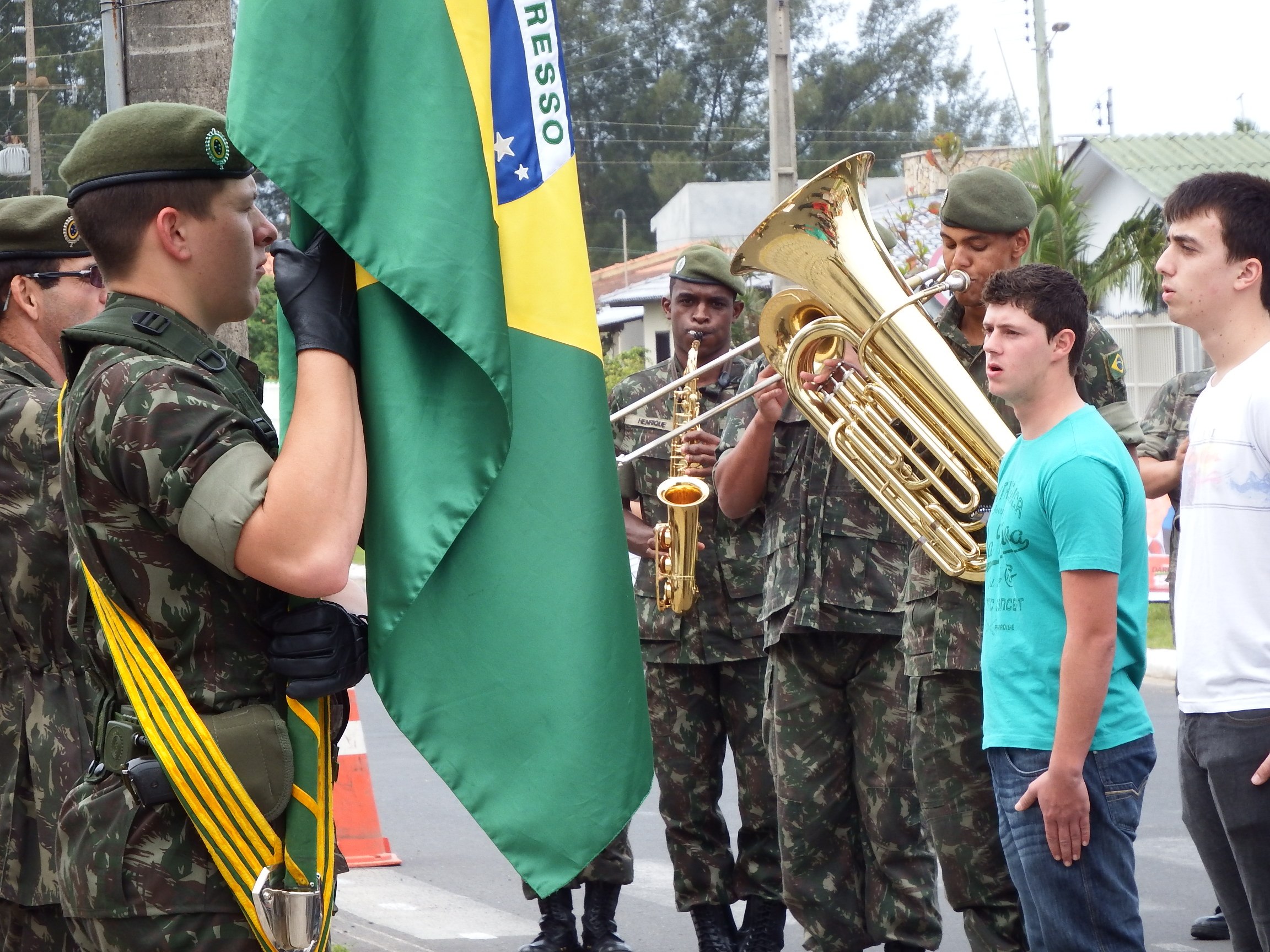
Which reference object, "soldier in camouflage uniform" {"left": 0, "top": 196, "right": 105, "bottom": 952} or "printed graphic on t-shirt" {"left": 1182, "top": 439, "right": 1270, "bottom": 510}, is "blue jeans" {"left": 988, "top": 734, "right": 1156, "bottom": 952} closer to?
"printed graphic on t-shirt" {"left": 1182, "top": 439, "right": 1270, "bottom": 510}

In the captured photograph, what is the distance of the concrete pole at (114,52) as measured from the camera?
4.38 metres

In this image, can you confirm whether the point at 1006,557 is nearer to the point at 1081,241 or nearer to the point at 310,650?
the point at 310,650

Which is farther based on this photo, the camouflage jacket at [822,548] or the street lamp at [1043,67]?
the street lamp at [1043,67]

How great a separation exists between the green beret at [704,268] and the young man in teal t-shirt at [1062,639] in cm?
209

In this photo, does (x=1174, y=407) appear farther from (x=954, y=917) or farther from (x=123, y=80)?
(x=123, y=80)

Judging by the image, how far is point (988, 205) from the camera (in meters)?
4.44

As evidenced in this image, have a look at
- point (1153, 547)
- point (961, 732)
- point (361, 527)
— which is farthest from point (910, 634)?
point (1153, 547)

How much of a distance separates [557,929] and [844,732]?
1.23 metres

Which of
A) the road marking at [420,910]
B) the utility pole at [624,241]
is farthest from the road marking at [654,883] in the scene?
the utility pole at [624,241]

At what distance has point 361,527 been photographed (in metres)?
2.31

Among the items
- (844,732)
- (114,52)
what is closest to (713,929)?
(844,732)

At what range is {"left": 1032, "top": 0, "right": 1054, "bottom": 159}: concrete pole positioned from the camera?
25.3 m

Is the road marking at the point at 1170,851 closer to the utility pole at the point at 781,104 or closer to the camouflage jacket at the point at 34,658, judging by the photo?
the camouflage jacket at the point at 34,658

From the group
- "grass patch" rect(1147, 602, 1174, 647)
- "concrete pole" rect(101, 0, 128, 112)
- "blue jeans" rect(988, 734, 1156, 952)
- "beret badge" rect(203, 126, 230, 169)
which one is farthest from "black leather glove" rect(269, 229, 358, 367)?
"grass patch" rect(1147, 602, 1174, 647)
